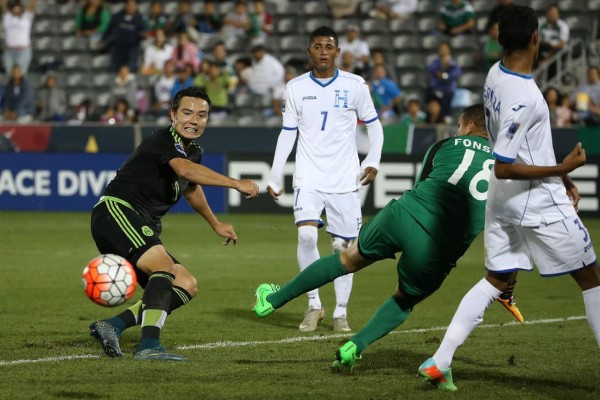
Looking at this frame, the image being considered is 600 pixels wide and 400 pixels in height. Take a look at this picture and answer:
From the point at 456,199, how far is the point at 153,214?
2184 mm

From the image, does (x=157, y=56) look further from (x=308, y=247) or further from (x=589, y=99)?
(x=308, y=247)

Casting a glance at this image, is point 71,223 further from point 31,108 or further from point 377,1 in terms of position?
point 377,1

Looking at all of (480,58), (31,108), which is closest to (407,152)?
(480,58)

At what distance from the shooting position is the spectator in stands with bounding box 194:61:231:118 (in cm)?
2295

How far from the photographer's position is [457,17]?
77.3 feet

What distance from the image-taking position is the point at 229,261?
14.4 meters

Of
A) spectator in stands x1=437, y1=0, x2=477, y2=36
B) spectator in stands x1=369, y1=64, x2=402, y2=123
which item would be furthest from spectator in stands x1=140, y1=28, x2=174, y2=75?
spectator in stands x1=437, y1=0, x2=477, y2=36

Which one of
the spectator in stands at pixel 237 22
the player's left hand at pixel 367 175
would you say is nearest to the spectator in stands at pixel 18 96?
the spectator in stands at pixel 237 22

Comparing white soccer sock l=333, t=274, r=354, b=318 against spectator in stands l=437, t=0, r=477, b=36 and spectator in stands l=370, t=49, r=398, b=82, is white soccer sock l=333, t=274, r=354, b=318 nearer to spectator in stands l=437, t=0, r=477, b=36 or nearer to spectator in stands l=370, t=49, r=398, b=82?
spectator in stands l=370, t=49, r=398, b=82

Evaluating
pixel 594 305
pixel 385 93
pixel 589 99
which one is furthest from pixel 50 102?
pixel 594 305

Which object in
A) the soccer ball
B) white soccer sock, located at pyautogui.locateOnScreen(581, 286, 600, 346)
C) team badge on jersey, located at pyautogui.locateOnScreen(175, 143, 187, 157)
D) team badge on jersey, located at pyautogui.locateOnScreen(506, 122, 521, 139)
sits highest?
team badge on jersey, located at pyautogui.locateOnScreen(506, 122, 521, 139)

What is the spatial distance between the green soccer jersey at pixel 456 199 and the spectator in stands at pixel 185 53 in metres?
18.1

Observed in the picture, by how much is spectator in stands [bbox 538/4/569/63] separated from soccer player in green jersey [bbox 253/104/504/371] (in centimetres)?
1561

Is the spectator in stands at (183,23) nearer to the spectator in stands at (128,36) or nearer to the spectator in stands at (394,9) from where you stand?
the spectator in stands at (128,36)
